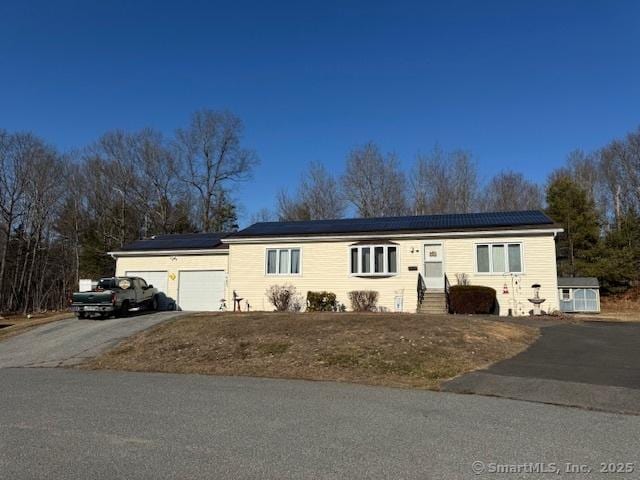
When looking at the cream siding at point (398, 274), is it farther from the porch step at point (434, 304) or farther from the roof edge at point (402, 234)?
the porch step at point (434, 304)

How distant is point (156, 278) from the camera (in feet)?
85.0

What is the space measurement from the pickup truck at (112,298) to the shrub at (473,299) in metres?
14.4

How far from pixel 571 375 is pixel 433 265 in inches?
472

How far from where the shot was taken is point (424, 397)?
7.94 metres

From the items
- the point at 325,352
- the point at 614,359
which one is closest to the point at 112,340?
the point at 325,352

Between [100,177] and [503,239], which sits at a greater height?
[100,177]

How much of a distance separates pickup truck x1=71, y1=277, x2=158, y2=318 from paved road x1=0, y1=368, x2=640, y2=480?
1296 centimetres

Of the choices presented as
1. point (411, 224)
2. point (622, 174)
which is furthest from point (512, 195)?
point (411, 224)

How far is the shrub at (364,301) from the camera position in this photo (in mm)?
20922

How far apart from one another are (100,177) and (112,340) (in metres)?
33.5

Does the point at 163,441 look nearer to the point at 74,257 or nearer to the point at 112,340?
the point at 112,340

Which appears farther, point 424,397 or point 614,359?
point 614,359

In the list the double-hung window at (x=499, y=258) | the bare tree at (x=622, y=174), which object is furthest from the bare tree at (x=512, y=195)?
the double-hung window at (x=499, y=258)

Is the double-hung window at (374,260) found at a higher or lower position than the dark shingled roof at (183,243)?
lower
